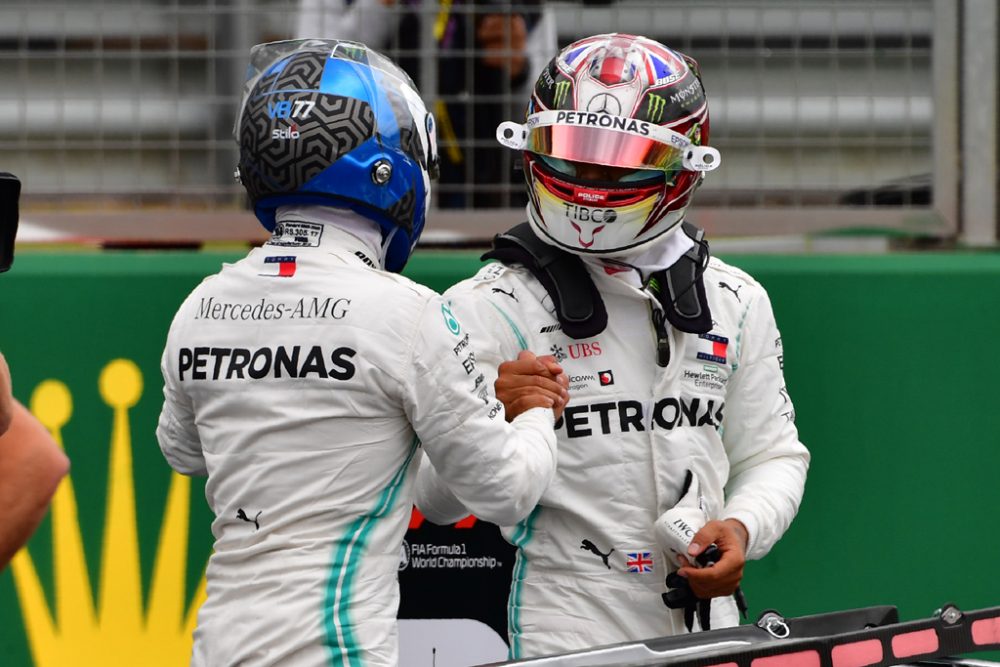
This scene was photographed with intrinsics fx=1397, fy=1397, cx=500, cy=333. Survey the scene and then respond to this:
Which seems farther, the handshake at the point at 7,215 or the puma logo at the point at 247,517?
the puma logo at the point at 247,517

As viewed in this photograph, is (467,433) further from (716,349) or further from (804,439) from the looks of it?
(804,439)

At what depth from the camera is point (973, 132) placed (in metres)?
4.11

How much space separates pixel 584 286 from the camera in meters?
2.67

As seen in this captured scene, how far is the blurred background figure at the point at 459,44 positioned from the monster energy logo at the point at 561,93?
54.4 inches

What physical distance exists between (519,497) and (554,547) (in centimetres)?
44

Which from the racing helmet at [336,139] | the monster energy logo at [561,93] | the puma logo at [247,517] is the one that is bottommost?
the puma logo at [247,517]

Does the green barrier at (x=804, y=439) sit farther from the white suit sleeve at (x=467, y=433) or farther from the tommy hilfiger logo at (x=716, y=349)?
the white suit sleeve at (x=467, y=433)

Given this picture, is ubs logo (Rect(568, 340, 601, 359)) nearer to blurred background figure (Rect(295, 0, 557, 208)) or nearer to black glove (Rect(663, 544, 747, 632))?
black glove (Rect(663, 544, 747, 632))

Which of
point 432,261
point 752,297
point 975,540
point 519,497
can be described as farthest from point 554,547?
point 975,540

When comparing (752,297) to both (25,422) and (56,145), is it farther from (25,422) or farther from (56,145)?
(56,145)

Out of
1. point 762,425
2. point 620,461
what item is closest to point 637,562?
point 620,461

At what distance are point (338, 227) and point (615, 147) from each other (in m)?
0.61

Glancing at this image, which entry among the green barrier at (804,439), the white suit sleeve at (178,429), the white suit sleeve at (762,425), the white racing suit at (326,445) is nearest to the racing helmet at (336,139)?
the white racing suit at (326,445)

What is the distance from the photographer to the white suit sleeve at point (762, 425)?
8.87 feet
